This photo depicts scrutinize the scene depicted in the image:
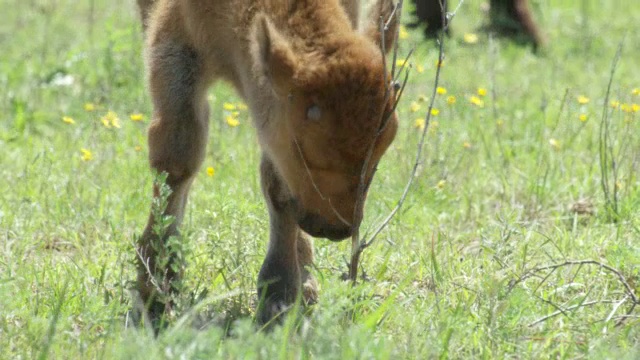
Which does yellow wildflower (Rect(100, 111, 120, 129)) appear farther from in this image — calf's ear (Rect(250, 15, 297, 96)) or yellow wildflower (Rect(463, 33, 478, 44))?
yellow wildflower (Rect(463, 33, 478, 44))

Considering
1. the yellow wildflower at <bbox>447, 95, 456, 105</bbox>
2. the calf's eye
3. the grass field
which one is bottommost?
the grass field

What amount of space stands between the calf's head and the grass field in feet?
1.17

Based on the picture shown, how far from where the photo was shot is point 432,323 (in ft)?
15.0

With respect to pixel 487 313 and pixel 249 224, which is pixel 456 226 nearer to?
pixel 249 224

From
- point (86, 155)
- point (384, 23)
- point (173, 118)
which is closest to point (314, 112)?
point (384, 23)

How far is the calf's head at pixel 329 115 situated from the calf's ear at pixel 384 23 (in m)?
0.14

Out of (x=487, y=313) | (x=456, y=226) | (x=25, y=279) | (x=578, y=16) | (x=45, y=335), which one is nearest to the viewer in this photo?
(x=45, y=335)

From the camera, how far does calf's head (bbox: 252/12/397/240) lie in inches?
170

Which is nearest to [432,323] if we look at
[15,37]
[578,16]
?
[15,37]


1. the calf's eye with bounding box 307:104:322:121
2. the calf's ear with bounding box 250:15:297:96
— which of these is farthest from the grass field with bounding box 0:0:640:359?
the calf's ear with bounding box 250:15:297:96

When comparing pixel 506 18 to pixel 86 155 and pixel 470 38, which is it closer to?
pixel 470 38

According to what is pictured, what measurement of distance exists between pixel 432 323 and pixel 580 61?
6.36 meters

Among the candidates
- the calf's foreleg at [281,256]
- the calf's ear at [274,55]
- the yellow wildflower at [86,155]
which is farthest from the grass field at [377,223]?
the calf's ear at [274,55]

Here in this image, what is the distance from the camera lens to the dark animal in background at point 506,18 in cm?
1089
